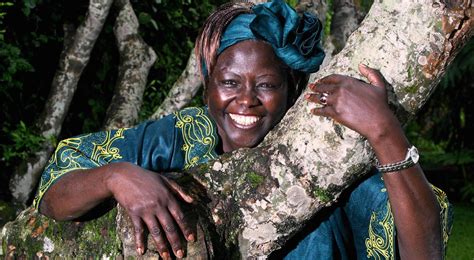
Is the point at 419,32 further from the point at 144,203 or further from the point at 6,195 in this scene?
the point at 6,195

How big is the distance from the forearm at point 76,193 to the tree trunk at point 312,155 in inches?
3.2

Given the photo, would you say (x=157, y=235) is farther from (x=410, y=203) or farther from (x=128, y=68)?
(x=128, y=68)

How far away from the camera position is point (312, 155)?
6.45 feet

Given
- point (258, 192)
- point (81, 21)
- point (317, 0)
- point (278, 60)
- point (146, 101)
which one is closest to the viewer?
point (258, 192)

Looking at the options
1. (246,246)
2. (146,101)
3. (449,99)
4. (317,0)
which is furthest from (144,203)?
(449,99)

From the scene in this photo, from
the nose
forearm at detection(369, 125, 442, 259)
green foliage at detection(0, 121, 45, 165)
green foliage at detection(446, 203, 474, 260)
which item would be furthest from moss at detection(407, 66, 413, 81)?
green foliage at detection(446, 203, 474, 260)

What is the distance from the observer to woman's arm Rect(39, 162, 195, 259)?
1.82 m

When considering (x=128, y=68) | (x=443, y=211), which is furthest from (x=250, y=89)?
(x=128, y=68)

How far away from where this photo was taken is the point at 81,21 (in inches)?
196

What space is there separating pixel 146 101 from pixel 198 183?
3783mm

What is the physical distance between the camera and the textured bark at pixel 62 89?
4.61m

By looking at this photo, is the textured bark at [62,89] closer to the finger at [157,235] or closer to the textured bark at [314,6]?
the textured bark at [314,6]

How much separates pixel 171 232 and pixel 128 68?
3.29 meters

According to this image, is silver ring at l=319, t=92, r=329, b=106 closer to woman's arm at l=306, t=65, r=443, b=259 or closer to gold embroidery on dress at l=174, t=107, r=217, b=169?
woman's arm at l=306, t=65, r=443, b=259
